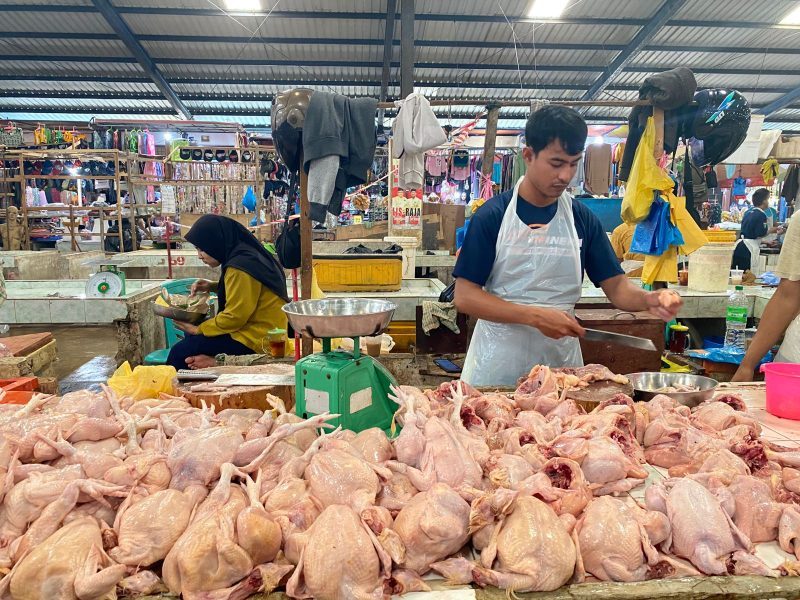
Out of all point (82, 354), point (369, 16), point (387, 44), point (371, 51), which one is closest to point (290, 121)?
point (82, 354)

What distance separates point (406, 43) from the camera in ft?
41.1

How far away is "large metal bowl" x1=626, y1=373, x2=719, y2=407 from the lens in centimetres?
235

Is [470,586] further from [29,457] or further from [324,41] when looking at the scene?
[324,41]

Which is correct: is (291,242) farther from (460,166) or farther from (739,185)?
(739,185)

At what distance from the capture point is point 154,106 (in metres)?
17.7

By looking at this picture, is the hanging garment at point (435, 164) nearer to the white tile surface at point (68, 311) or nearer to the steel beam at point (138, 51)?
the steel beam at point (138, 51)

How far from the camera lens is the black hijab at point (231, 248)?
16.1 feet

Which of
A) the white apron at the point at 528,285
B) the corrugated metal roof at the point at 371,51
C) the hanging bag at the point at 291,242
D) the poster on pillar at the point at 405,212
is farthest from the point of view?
the corrugated metal roof at the point at 371,51

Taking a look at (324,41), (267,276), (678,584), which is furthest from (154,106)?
(678,584)

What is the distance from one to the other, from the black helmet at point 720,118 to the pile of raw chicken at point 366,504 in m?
4.15

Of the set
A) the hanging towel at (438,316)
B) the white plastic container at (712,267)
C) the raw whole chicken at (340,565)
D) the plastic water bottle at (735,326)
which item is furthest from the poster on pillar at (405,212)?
the raw whole chicken at (340,565)

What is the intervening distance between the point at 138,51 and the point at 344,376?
1486 centimetres

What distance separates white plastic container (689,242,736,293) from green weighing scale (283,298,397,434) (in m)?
5.54

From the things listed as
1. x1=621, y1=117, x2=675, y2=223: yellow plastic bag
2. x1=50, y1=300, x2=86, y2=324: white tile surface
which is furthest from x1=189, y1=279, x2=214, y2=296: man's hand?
x1=621, y1=117, x2=675, y2=223: yellow plastic bag
